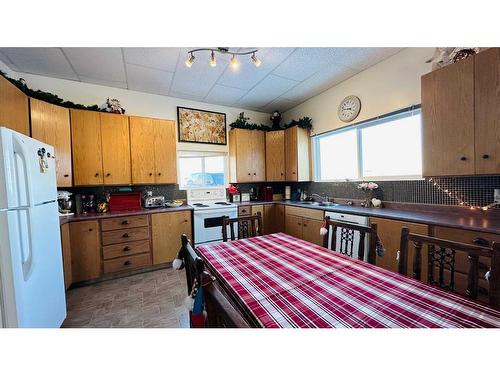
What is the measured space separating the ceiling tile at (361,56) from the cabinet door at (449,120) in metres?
0.65

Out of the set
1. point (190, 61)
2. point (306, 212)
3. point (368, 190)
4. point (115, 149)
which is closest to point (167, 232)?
point (115, 149)

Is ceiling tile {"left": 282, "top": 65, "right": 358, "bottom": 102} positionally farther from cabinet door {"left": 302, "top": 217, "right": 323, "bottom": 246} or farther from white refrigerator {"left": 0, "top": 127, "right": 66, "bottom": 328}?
white refrigerator {"left": 0, "top": 127, "right": 66, "bottom": 328}

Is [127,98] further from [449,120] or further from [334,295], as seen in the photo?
[449,120]

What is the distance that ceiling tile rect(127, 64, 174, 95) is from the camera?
2.44m

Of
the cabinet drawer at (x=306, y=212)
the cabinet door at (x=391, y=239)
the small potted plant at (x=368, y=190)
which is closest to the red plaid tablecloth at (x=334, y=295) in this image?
the cabinet door at (x=391, y=239)

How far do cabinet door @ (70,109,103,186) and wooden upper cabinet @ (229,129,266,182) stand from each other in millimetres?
1972

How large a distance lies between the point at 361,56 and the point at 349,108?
2.20 feet

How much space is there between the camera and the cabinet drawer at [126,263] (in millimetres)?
2447

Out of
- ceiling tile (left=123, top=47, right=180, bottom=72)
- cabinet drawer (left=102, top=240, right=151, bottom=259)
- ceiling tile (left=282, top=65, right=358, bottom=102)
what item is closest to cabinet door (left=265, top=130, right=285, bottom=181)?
ceiling tile (left=282, top=65, right=358, bottom=102)

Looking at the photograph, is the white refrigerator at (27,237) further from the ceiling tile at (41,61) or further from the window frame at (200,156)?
the window frame at (200,156)
